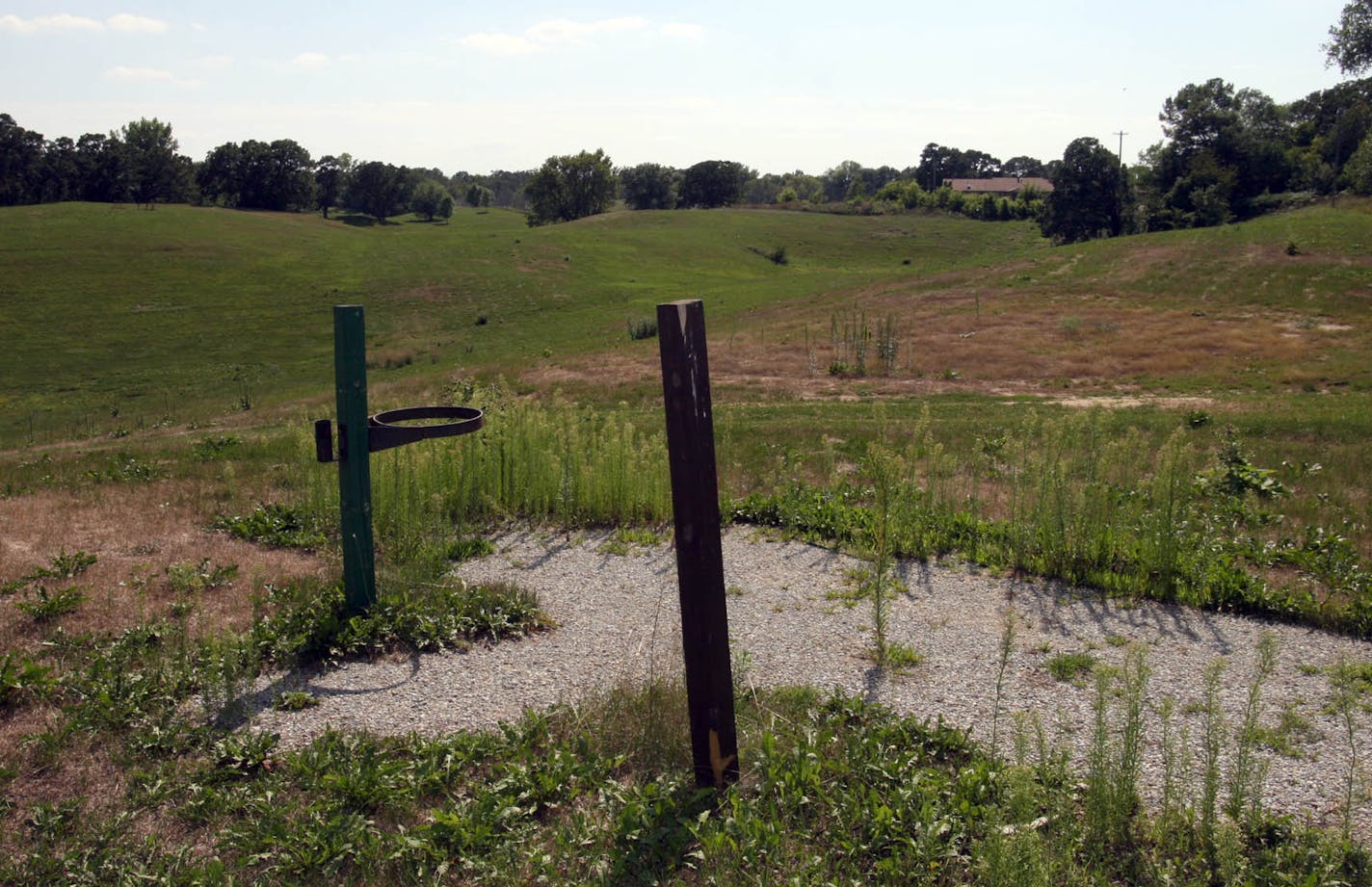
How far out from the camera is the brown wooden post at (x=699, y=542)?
163 inches

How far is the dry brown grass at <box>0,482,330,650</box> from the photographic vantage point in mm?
6207

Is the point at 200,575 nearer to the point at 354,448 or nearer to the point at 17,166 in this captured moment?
the point at 354,448

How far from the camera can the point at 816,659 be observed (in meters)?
5.86

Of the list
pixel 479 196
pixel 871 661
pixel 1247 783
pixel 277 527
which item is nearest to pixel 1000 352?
pixel 277 527

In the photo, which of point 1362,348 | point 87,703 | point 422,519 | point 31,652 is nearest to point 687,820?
point 87,703

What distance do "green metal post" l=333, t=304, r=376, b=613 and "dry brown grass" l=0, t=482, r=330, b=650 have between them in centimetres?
75

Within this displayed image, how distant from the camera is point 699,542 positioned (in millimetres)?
4215

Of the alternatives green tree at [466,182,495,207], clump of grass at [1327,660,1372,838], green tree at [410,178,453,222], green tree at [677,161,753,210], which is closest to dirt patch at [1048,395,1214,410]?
clump of grass at [1327,660,1372,838]

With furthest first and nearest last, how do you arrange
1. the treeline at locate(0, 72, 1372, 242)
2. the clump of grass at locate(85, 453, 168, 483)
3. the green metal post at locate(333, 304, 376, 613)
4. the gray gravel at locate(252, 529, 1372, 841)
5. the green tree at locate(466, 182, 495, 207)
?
the green tree at locate(466, 182, 495, 207) → the treeline at locate(0, 72, 1372, 242) → the clump of grass at locate(85, 453, 168, 483) → the green metal post at locate(333, 304, 376, 613) → the gray gravel at locate(252, 529, 1372, 841)

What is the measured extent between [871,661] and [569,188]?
103288mm

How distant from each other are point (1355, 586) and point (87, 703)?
802 centimetres

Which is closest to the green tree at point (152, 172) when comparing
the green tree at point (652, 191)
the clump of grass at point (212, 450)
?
the green tree at point (652, 191)

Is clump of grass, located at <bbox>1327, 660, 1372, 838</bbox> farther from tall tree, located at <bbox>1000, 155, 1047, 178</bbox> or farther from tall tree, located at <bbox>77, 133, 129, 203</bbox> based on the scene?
tall tree, located at <bbox>1000, 155, 1047, 178</bbox>

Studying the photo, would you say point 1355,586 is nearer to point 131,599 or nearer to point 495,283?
point 131,599
